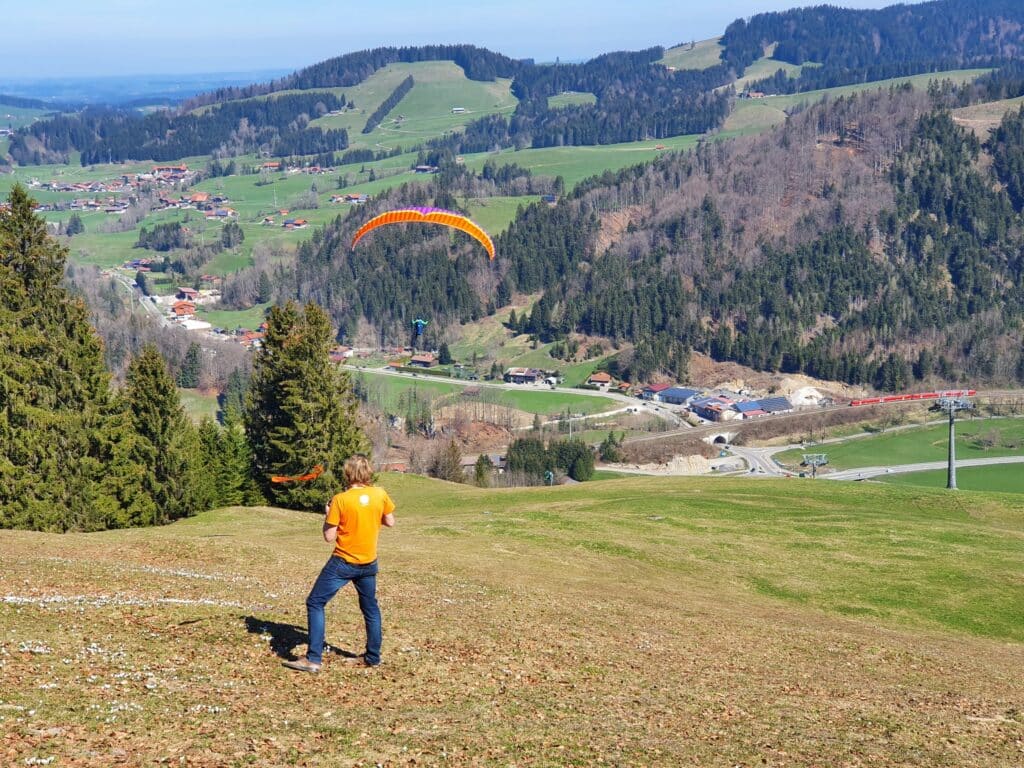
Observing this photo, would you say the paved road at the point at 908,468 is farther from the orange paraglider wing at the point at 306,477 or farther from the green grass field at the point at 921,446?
the orange paraglider wing at the point at 306,477

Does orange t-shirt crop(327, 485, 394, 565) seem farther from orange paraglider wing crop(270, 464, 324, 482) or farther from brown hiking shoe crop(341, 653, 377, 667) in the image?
orange paraglider wing crop(270, 464, 324, 482)

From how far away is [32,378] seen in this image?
50969 mm

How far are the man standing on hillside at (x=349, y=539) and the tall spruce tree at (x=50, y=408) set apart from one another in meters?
35.4

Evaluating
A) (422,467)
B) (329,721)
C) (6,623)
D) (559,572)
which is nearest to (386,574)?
(559,572)

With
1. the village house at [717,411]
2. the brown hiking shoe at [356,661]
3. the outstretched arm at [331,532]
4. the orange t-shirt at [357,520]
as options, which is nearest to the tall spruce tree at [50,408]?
the brown hiking shoe at [356,661]

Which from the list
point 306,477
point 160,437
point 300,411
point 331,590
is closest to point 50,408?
point 160,437

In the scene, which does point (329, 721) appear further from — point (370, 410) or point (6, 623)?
point (370, 410)

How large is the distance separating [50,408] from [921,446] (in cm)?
14985

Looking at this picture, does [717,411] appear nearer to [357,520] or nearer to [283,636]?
[283,636]

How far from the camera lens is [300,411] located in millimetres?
62625

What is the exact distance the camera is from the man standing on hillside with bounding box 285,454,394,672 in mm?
18219

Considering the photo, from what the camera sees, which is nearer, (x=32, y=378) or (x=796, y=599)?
(x=796, y=599)

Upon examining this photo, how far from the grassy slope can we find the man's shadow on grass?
67 millimetres

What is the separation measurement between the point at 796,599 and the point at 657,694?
19710 mm
